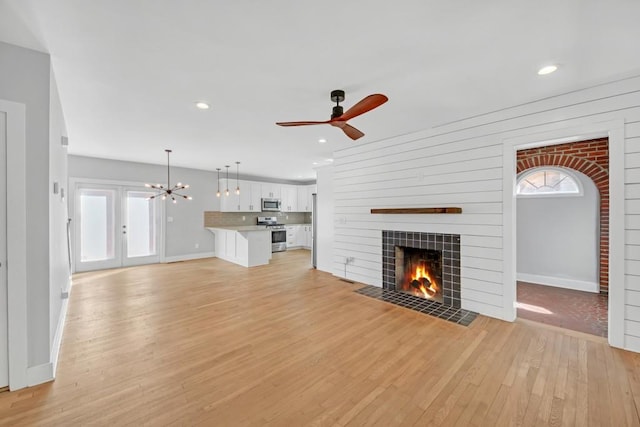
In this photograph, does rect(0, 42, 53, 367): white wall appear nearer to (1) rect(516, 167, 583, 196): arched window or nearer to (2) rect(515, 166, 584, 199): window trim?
(2) rect(515, 166, 584, 199): window trim

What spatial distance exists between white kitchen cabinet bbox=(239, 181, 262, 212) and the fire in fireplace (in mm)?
5528

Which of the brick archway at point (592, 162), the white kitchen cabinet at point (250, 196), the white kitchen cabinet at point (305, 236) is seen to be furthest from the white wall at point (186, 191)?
the brick archway at point (592, 162)

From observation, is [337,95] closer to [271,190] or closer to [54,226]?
[54,226]

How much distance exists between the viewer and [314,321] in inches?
128

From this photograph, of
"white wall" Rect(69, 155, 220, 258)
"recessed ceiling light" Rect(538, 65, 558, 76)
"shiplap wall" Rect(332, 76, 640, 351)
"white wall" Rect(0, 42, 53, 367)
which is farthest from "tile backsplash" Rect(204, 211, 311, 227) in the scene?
"recessed ceiling light" Rect(538, 65, 558, 76)

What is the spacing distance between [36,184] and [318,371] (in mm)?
2802

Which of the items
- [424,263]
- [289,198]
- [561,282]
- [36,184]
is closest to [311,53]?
[36,184]


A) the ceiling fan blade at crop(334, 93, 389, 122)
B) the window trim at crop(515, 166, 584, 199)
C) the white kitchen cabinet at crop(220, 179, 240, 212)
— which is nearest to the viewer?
the ceiling fan blade at crop(334, 93, 389, 122)

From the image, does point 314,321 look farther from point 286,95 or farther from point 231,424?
point 286,95

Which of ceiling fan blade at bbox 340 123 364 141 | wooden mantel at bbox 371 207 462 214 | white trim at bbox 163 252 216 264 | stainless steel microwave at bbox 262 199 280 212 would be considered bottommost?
white trim at bbox 163 252 216 264

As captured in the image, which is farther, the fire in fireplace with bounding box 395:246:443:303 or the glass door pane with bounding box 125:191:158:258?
the glass door pane with bounding box 125:191:158:258

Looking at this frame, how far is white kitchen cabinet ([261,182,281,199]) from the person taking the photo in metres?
8.89

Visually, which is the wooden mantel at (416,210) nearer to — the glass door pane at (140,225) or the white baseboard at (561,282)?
the white baseboard at (561,282)

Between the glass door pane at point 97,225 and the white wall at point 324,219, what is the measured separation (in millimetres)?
5035
